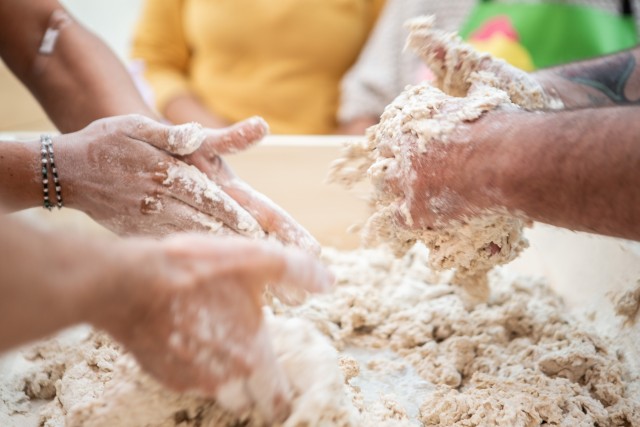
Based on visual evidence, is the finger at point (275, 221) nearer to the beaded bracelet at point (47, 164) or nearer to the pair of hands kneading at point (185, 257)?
the pair of hands kneading at point (185, 257)

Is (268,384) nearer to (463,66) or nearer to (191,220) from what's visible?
(191,220)

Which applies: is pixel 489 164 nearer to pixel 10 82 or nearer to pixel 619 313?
pixel 619 313

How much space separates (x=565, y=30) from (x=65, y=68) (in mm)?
1325

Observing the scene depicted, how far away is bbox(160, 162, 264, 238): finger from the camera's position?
2.59ft

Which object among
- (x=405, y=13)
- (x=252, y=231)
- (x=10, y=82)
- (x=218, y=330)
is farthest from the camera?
(x=10, y=82)

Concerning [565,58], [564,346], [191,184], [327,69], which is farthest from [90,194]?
[565,58]

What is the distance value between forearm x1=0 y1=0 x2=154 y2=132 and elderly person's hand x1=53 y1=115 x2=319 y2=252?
0.19 metres

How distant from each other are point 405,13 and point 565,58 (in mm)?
488

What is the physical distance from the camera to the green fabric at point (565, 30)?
159 cm

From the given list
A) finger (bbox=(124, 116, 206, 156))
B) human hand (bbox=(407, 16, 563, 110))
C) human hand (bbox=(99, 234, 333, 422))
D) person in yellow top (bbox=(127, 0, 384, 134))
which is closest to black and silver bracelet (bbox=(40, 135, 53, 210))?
finger (bbox=(124, 116, 206, 156))

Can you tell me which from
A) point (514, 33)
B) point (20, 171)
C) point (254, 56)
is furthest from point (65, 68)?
point (514, 33)

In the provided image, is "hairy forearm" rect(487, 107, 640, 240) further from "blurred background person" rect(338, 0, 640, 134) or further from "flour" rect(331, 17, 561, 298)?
"blurred background person" rect(338, 0, 640, 134)

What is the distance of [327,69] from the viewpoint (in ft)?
5.99

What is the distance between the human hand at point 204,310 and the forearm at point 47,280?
0.02 meters
